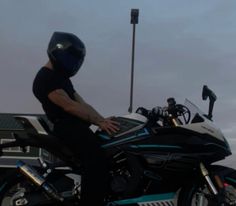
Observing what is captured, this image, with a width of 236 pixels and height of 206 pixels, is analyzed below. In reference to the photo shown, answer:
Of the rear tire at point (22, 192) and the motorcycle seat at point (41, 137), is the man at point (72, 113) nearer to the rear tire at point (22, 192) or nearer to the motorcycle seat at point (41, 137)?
the motorcycle seat at point (41, 137)

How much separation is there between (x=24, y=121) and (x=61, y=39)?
912 millimetres

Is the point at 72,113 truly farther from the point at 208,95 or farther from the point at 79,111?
the point at 208,95

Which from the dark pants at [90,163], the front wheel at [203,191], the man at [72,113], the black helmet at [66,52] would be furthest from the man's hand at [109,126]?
the front wheel at [203,191]

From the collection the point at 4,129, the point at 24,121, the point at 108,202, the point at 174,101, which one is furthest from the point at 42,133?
the point at 4,129

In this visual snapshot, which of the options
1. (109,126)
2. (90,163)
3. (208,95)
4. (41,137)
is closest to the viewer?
(90,163)

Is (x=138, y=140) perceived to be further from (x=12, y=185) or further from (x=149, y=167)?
(x=12, y=185)

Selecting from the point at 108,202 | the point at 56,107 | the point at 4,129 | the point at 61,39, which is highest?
the point at 61,39

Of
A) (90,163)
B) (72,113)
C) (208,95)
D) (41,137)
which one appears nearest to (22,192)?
(41,137)

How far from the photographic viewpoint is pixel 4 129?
3825cm

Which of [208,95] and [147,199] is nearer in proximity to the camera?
[147,199]

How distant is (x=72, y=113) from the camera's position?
5.84 metres

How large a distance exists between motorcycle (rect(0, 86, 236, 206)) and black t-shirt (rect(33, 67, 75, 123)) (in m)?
0.23

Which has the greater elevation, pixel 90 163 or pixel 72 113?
pixel 72 113

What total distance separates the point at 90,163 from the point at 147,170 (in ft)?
1.83
